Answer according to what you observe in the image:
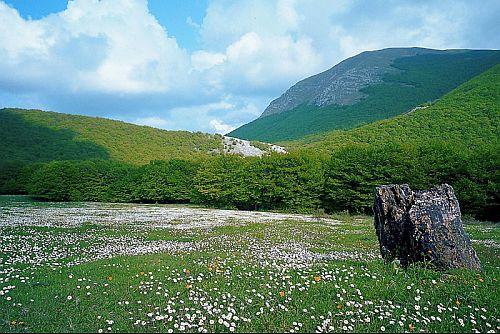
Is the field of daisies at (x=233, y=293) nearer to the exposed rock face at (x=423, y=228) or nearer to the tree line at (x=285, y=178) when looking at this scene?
the exposed rock face at (x=423, y=228)

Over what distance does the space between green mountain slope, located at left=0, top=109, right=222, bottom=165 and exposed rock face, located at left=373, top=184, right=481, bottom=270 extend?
354ft

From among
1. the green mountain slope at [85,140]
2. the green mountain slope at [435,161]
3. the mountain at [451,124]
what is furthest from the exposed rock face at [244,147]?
the green mountain slope at [435,161]

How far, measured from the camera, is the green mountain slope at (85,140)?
116669 mm

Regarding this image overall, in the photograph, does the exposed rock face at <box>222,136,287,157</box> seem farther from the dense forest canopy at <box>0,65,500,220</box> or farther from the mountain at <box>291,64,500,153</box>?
the dense forest canopy at <box>0,65,500,220</box>

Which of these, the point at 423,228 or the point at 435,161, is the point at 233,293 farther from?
the point at 435,161

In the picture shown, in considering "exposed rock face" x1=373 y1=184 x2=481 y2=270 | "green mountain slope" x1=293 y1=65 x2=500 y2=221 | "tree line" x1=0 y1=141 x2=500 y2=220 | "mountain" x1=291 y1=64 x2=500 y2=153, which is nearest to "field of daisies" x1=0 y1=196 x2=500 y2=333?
"exposed rock face" x1=373 y1=184 x2=481 y2=270

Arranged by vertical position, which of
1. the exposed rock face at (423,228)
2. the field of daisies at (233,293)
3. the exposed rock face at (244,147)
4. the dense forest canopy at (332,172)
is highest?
the exposed rock face at (244,147)

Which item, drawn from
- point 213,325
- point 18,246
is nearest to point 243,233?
point 18,246

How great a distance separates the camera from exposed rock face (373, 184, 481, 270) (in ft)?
43.6

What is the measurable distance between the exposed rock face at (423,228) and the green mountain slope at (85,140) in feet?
354

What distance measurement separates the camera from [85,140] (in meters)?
128

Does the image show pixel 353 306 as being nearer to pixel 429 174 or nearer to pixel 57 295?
pixel 57 295

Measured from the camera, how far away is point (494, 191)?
1973 inches

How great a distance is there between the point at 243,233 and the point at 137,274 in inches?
597
